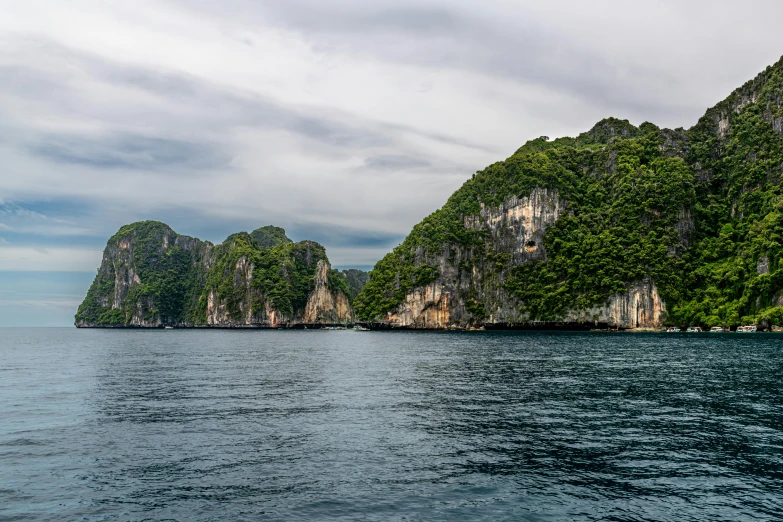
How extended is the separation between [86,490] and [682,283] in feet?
648

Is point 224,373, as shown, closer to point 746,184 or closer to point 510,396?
point 510,396

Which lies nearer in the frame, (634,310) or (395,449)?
(395,449)

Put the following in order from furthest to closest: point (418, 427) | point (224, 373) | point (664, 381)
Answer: point (224, 373), point (664, 381), point (418, 427)

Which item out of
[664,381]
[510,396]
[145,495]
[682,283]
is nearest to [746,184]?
[682,283]

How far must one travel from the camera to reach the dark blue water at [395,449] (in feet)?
56.0

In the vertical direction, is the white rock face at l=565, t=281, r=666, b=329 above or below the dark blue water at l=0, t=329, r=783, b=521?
above

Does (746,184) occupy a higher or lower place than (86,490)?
higher

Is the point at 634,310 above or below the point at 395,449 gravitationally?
above

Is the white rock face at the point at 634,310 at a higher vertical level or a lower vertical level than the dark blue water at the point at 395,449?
higher

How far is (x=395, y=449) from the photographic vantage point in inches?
930

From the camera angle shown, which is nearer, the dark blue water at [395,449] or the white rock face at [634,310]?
the dark blue water at [395,449]

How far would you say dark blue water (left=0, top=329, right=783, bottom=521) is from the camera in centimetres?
1706

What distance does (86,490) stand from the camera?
18578 mm

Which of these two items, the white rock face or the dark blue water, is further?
the white rock face
